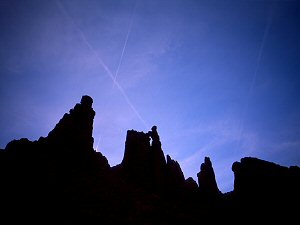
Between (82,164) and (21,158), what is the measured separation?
11.4m

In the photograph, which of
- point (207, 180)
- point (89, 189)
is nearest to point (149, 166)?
point (207, 180)

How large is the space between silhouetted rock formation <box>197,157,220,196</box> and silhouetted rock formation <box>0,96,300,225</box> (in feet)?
42.2

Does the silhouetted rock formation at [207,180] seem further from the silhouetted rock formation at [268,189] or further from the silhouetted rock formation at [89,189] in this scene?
the silhouetted rock formation at [268,189]

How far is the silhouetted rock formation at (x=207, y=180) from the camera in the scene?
212 ft

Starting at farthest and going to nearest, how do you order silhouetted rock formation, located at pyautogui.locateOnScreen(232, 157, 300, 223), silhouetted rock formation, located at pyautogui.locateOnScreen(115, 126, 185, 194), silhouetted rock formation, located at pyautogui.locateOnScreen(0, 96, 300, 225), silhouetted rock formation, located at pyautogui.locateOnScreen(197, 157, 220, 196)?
silhouetted rock formation, located at pyautogui.locateOnScreen(197, 157, 220, 196) → silhouetted rock formation, located at pyautogui.locateOnScreen(115, 126, 185, 194) → silhouetted rock formation, located at pyautogui.locateOnScreen(0, 96, 300, 225) → silhouetted rock formation, located at pyautogui.locateOnScreen(232, 157, 300, 223)

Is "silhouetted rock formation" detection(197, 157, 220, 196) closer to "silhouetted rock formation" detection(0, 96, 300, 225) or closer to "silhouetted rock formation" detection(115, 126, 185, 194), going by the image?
"silhouetted rock formation" detection(115, 126, 185, 194)

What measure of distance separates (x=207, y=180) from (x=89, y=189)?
152 ft

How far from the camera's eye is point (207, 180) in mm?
68375

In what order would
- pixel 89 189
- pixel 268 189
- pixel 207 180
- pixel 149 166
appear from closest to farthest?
pixel 268 189
pixel 89 189
pixel 149 166
pixel 207 180

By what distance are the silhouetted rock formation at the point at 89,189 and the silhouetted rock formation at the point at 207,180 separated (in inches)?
506

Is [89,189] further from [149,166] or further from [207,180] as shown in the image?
[207,180]

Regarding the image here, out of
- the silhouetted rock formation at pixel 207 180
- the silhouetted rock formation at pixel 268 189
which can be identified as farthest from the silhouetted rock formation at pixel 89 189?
the silhouetted rock formation at pixel 207 180

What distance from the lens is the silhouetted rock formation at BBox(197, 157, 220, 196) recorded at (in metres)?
64.5

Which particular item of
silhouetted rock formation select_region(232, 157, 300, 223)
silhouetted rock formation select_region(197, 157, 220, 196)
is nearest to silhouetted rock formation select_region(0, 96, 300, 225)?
silhouetted rock formation select_region(232, 157, 300, 223)
